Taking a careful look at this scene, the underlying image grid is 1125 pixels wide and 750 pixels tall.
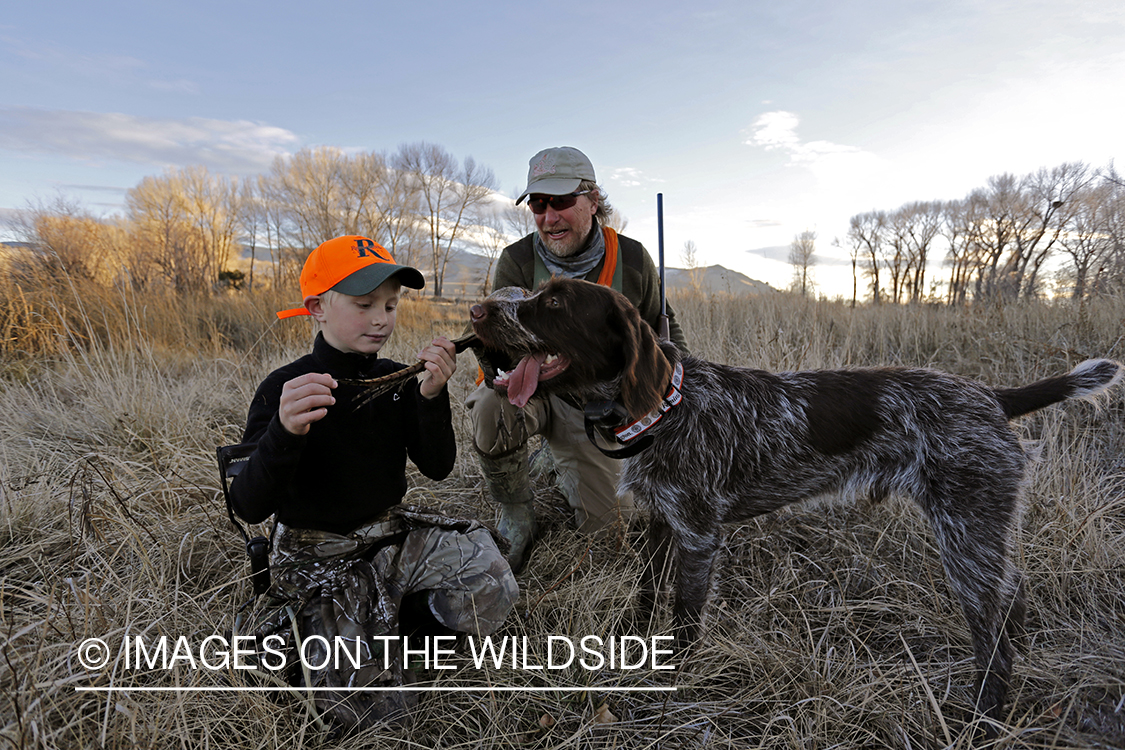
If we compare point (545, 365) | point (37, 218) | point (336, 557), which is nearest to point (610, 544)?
point (545, 365)

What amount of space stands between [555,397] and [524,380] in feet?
4.12

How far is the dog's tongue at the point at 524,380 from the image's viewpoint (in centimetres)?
234

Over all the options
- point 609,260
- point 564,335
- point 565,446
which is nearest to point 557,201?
point 609,260

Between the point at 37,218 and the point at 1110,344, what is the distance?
1313 centimetres

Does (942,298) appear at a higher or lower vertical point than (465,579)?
higher

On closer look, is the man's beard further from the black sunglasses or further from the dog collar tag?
the dog collar tag

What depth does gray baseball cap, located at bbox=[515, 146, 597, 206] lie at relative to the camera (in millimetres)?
3361

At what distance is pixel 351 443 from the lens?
2.27 metres

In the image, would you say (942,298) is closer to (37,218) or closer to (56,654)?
(56,654)

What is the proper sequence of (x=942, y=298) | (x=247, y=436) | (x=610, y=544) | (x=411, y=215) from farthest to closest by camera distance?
(x=411, y=215) < (x=942, y=298) < (x=610, y=544) < (x=247, y=436)

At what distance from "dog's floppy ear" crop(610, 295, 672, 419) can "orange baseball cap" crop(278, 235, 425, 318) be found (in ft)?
2.84

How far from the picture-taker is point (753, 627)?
2.49m

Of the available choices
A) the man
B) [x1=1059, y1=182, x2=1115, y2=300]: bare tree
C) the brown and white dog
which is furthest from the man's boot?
[x1=1059, y1=182, x2=1115, y2=300]: bare tree

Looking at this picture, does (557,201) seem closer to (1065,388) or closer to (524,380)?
(524,380)
